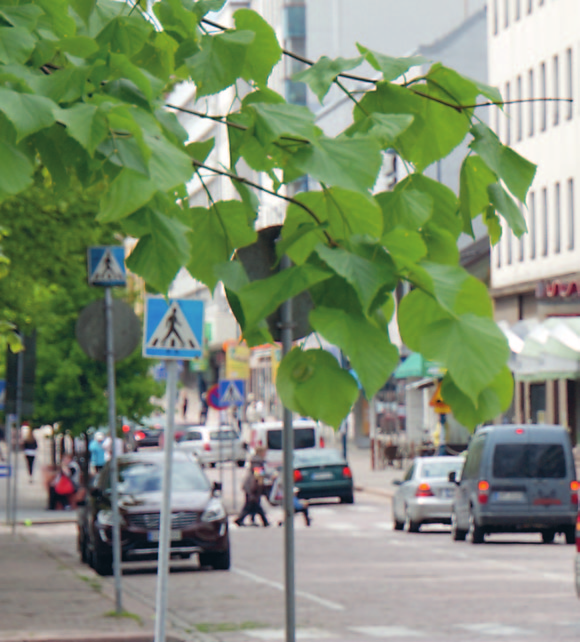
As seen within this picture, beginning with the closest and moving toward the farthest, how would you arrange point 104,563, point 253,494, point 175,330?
point 175,330 < point 104,563 < point 253,494

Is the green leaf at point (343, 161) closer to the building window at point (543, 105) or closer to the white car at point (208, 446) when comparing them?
the building window at point (543, 105)

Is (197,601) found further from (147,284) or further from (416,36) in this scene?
(416,36)

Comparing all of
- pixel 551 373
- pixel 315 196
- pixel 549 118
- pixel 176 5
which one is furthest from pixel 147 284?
pixel 549 118

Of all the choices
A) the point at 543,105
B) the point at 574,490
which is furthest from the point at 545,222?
the point at 574,490

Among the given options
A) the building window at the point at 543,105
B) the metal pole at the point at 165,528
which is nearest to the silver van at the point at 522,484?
the metal pole at the point at 165,528

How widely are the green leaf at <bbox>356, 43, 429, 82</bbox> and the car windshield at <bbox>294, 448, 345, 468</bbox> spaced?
38.3 metres

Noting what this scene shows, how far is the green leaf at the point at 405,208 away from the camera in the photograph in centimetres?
446

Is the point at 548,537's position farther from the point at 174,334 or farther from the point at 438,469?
the point at 174,334

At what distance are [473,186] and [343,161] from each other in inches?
33.7

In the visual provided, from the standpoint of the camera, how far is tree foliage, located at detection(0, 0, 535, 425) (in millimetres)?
3895

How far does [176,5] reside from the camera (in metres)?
4.79

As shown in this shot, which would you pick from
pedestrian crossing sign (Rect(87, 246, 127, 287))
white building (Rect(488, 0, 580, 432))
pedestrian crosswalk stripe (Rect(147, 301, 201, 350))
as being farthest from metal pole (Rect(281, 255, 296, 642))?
white building (Rect(488, 0, 580, 432))

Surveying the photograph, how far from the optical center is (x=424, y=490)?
32.3 m

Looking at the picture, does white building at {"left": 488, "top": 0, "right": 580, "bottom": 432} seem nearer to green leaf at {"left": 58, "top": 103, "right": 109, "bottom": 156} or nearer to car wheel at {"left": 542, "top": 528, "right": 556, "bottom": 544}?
car wheel at {"left": 542, "top": 528, "right": 556, "bottom": 544}
